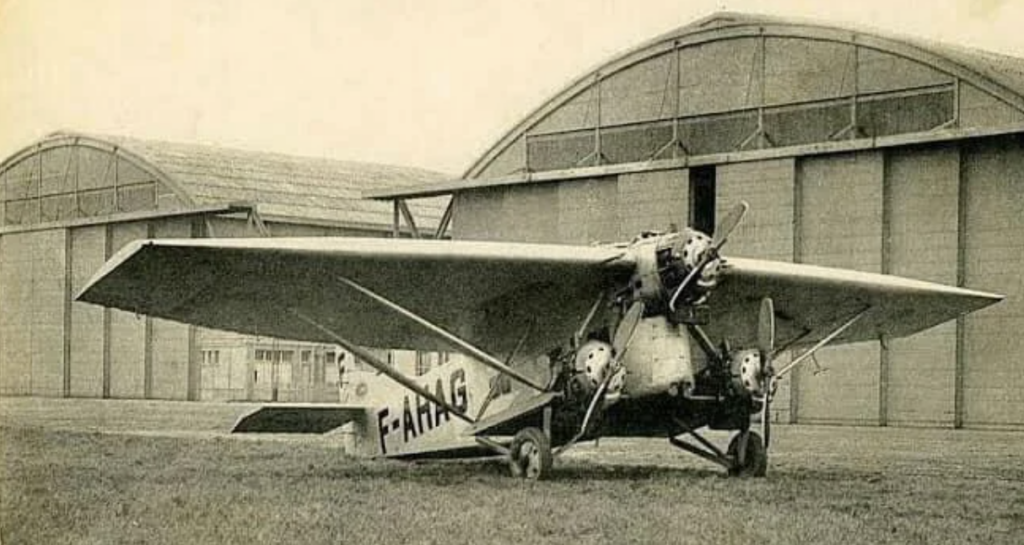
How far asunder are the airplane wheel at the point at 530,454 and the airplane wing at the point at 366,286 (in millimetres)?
602

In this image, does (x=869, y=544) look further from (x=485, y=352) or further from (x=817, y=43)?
(x=817, y=43)

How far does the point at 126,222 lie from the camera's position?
1902 centimetres

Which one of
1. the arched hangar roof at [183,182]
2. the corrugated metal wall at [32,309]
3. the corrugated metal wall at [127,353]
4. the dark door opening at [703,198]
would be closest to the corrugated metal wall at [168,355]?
the corrugated metal wall at [127,353]

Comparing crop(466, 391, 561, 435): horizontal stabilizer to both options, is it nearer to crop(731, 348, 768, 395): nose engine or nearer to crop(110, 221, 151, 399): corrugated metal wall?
crop(731, 348, 768, 395): nose engine

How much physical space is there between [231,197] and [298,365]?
8.48 meters

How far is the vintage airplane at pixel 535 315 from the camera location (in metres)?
9.19

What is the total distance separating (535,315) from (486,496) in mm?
1658

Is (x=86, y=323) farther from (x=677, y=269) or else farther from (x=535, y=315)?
(x=677, y=269)

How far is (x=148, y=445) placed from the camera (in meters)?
13.7

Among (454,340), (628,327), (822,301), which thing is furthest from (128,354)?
(628,327)

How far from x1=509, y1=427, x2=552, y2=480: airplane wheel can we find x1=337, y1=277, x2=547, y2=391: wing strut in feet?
1.10

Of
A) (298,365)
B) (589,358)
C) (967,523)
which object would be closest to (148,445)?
(589,358)

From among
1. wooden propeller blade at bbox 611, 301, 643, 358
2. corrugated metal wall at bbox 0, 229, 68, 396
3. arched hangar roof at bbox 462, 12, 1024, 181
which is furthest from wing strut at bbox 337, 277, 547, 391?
arched hangar roof at bbox 462, 12, 1024, 181

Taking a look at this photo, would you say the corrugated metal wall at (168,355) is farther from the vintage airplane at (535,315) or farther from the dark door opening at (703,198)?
the vintage airplane at (535,315)
